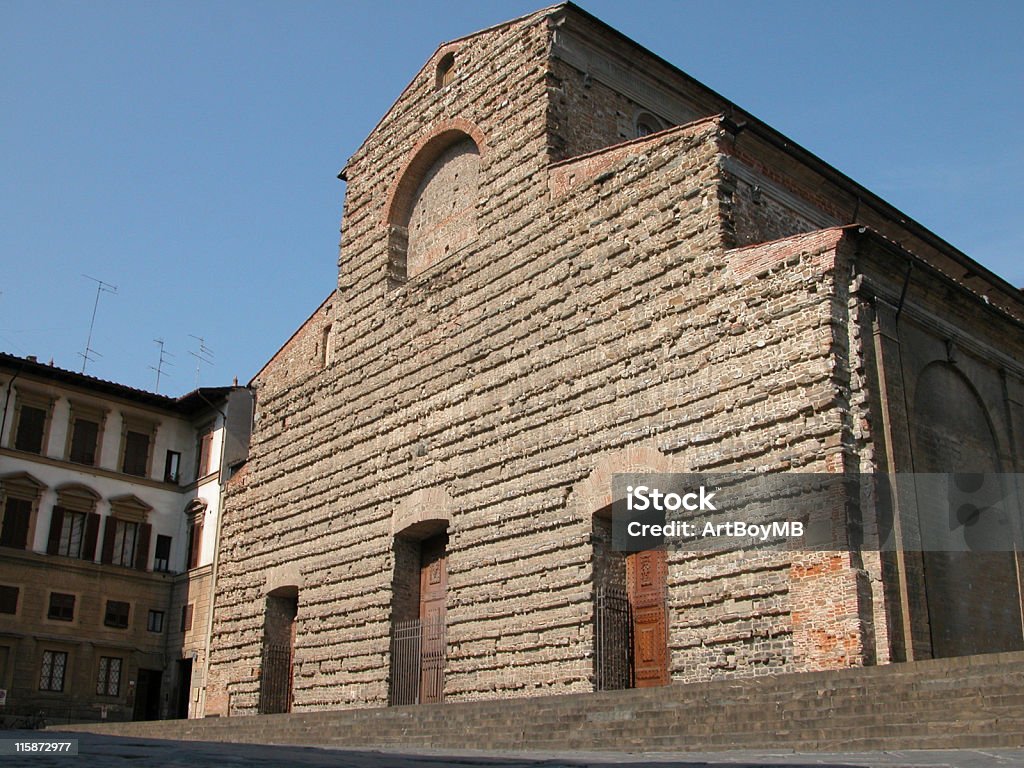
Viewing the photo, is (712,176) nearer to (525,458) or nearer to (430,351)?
(525,458)

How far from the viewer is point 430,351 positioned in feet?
54.7

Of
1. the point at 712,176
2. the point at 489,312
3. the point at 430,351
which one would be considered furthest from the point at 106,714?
the point at 712,176

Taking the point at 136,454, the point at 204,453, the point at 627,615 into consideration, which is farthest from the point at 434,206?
the point at 136,454

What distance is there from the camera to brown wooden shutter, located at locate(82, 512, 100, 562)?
23.9 m

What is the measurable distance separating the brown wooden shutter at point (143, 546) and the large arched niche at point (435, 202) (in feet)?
34.6

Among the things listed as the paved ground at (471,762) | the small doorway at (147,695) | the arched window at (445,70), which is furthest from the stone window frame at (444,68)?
the small doorway at (147,695)

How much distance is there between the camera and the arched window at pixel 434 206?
17.3 m

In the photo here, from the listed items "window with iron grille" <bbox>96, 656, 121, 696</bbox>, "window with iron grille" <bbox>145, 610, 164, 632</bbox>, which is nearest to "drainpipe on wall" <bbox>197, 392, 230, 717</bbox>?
"window with iron grille" <bbox>145, 610, 164, 632</bbox>

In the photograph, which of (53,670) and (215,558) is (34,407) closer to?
(215,558)

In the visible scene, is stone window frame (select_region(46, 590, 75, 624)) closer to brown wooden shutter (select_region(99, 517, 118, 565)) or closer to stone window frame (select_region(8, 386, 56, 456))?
brown wooden shutter (select_region(99, 517, 118, 565))

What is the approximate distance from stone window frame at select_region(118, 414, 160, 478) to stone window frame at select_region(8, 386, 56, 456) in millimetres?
1693

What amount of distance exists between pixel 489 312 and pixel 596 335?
96.8 inches

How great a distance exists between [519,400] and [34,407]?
14388 millimetres

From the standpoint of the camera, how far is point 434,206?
18219 mm
